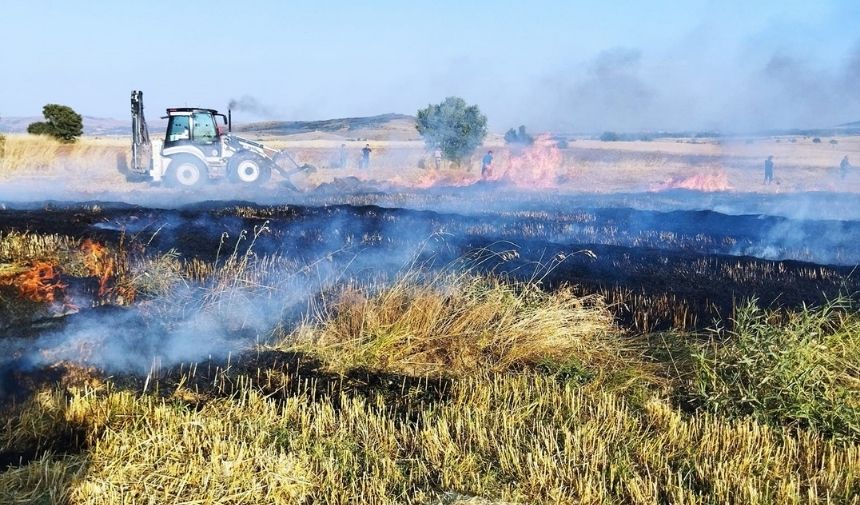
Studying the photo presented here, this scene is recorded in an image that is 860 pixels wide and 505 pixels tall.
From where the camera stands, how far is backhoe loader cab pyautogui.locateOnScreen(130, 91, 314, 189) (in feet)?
72.7

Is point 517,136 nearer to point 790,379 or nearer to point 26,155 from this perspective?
point 26,155

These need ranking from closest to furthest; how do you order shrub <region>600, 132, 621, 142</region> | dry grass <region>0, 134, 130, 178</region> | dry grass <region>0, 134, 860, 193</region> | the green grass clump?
the green grass clump < dry grass <region>0, 134, 130, 178</region> < dry grass <region>0, 134, 860, 193</region> < shrub <region>600, 132, 621, 142</region>

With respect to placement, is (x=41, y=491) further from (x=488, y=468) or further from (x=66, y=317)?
(x=66, y=317)

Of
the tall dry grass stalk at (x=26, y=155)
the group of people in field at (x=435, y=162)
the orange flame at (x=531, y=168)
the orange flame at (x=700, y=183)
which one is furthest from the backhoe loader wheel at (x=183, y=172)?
the orange flame at (x=700, y=183)

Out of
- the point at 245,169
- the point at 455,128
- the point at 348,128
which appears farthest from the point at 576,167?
the point at 348,128

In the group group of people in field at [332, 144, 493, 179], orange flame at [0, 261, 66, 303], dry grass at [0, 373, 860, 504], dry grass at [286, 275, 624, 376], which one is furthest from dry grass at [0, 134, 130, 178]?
dry grass at [0, 373, 860, 504]

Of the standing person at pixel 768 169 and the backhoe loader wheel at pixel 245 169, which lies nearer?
the backhoe loader wheel at pixel 245 169

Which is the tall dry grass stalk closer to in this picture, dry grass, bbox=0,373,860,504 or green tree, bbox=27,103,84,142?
green tree, bbox=27,103,84,142

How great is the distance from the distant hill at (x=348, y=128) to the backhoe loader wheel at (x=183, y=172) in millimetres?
67231

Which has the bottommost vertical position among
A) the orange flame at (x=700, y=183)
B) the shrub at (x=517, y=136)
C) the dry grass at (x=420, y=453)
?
the dry grass at (x=420, y=453)

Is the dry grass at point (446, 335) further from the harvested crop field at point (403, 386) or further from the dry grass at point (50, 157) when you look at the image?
the dry grass at point (50, 157)

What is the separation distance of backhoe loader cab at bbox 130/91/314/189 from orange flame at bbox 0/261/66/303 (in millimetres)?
15028

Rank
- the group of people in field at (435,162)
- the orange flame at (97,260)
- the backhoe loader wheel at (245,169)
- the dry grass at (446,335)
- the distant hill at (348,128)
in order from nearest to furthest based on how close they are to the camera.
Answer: the dry grass at (446,335) → the orange flame at (97,260) → the backhoe loader wheel at (245,169) → the group of people in field at (435,162) → the distant hill at (348,128)

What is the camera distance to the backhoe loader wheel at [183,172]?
72.7 feet
